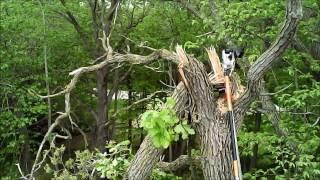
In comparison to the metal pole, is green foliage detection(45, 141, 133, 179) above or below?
below

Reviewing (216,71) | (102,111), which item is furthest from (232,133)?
(102,111)

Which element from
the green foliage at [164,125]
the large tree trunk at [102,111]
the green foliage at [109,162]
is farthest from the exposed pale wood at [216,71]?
the large tree trunk at [102,111]

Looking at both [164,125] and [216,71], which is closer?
[164,125]

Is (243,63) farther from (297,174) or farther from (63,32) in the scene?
(63,32)

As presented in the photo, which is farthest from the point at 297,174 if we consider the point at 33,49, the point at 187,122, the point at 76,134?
the point at 76,134

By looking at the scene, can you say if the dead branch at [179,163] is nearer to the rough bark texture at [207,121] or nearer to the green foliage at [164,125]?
the rough bark texture at [207,121]

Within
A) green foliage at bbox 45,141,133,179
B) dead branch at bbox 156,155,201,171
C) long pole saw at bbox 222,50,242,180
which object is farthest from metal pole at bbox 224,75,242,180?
green foliage at bbox 45,141,133,179

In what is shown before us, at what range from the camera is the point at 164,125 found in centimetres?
321

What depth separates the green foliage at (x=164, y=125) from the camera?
3.13 meters

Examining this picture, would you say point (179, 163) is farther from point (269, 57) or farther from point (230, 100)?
point (269, 57)

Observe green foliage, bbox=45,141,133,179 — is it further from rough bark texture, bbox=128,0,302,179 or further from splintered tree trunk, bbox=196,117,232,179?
splintered tree trunk, bbox=196,117,232,179

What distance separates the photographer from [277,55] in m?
3.37

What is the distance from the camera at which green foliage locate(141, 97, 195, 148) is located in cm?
313

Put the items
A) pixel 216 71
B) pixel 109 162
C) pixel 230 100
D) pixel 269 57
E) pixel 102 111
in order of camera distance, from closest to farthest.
Result: pixel 269 57 → pixel 230 100 → pixel 216 71 → pixel 109 162 → pixel 102 111
